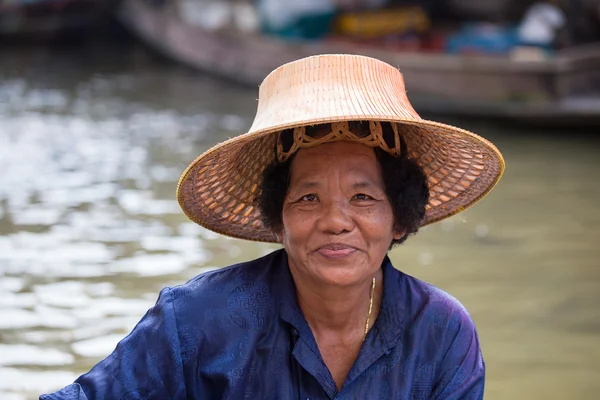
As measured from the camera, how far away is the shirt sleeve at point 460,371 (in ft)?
5.76

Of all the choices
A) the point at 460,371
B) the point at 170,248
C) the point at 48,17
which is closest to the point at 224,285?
the point at 460,371

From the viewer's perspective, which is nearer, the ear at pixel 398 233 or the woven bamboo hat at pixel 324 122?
the woven bamboo hat at pixel 324 122

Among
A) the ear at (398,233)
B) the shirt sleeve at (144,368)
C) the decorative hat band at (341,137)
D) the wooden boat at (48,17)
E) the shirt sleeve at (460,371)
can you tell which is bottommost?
the shirt sleeve at (460,371)

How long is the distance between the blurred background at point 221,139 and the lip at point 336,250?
1.19 meters

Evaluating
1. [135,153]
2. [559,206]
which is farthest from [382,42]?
[559,206]

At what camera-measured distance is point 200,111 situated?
8.41 metres

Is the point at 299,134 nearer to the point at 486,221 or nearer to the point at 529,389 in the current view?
the point at 529,389

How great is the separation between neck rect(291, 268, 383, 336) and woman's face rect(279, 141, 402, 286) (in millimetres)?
34

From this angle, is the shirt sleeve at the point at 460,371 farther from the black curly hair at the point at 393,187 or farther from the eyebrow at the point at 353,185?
the eyebrow at the point at 353,185

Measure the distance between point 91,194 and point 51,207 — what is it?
13.2 inches

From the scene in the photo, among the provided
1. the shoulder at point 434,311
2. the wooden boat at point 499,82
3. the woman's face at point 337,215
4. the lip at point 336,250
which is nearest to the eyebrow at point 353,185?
the woman's face at point 337,215

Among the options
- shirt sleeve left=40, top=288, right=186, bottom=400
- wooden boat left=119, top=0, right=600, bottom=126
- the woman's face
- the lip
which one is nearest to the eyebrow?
the woman's face

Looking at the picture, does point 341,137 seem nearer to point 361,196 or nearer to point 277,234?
point 361,196

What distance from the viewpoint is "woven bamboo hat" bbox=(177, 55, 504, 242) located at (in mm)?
1646
